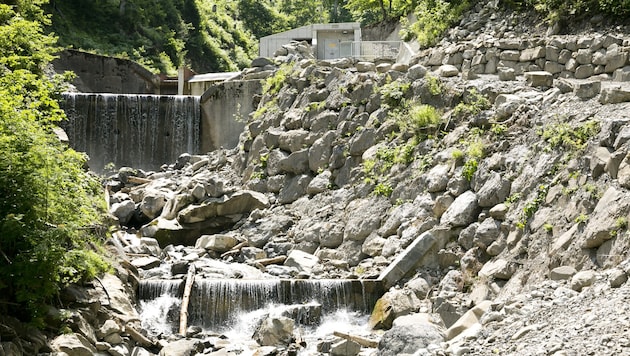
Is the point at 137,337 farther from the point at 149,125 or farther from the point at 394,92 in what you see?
the point at 149,125

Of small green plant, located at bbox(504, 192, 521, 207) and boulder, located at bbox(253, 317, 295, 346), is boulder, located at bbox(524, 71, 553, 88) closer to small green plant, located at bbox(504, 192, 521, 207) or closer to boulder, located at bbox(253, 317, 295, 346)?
small green plant, located at bbox(504, 192, 521, 207)

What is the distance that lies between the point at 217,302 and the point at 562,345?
711 centimetres

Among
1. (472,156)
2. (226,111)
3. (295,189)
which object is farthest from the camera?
(226,111)

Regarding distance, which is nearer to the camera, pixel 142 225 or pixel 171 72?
pixel 142 225

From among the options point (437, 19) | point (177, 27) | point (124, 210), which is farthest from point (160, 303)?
point (177, 27)

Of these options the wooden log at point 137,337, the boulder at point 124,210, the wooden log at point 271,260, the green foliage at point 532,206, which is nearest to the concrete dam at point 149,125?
the boulder at point 124,210

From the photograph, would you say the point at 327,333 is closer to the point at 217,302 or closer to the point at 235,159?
the point at 217,302

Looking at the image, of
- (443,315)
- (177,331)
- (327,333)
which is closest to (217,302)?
(177,331)

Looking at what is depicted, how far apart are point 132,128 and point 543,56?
46.0 ft

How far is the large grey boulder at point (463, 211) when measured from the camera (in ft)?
46.0

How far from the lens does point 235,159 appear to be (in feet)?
73.1

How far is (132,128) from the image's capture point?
26250mm

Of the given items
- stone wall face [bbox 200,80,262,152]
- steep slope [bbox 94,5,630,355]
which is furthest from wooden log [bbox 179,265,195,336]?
stone wall face [bbox 200,80,262,152]

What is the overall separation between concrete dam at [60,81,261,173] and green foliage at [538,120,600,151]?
13309 mm
